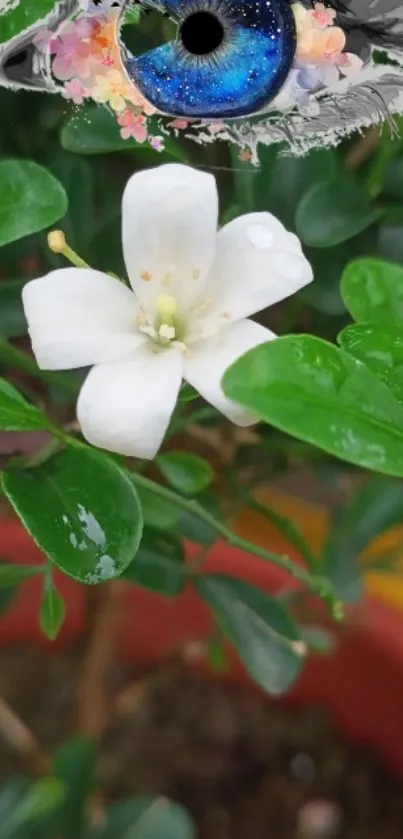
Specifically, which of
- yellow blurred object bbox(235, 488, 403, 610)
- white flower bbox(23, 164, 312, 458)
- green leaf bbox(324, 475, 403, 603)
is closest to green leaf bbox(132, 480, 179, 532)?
white flower bbox(23, 164, 312, 458)

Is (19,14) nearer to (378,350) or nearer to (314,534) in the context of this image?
(378,350)

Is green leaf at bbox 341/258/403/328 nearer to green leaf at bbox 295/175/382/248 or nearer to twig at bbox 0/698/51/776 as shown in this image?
green leaf at bbox 295/175/382/248

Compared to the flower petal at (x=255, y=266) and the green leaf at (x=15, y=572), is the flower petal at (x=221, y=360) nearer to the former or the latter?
the flower petal at (x=255, y=266)

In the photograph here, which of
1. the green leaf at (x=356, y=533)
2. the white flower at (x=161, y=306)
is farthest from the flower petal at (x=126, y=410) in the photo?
the green leaf at (x=356, y=533)

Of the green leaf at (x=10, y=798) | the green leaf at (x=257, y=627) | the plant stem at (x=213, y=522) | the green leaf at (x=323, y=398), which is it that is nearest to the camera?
the green leaf at (x=323, y=398)

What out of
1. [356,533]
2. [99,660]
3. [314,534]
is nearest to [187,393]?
[356,533]

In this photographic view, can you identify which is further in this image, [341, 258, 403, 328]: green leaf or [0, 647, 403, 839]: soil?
[0, 647, 403, 839]: soil

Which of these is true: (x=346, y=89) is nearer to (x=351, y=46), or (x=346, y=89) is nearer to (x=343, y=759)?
(x=351, y=46)
